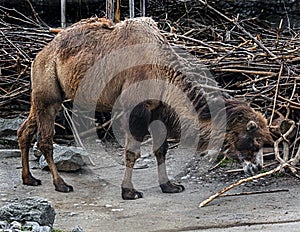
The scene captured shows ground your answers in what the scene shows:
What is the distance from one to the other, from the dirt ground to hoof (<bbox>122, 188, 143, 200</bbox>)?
0.17 ft

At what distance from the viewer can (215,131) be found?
5.70 metres

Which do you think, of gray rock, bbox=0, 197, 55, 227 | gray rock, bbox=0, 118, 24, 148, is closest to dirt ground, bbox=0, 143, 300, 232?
gray rock, bbox=0, 197, 55, 227

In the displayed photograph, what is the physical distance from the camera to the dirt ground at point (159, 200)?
16.4 ft

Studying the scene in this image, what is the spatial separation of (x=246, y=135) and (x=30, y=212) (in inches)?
81.0

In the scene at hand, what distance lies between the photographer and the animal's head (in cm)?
564

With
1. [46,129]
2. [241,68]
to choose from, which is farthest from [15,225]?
[241,68]

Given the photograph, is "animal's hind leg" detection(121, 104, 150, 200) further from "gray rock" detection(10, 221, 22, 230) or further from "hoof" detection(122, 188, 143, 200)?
"gray rock" detection(10, 221, 22, 230)

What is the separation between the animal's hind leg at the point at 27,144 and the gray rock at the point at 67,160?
1.36ft

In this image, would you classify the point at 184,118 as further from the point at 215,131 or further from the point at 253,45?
the point at 253,45

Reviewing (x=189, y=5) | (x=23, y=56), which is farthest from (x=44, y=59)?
(x=189, y=5)

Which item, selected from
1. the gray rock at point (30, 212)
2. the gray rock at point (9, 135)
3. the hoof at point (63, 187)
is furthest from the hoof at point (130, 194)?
the gray rock at point (9, 135)

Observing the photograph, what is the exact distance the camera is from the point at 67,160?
22.4 feet

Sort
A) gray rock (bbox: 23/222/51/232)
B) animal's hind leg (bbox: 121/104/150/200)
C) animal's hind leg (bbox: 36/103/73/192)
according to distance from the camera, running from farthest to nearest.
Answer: animal's hind leg (bbox: 36/103/73/192) < animal's hind leg (bbox: 121/104/150/200) < gray rock (bbox: 23/222/51/232)

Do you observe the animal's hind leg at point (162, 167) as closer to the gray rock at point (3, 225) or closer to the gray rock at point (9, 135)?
the gray rock at point (3, 225)
